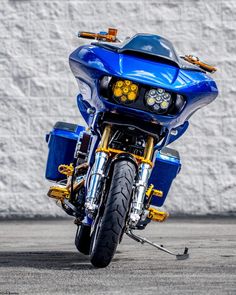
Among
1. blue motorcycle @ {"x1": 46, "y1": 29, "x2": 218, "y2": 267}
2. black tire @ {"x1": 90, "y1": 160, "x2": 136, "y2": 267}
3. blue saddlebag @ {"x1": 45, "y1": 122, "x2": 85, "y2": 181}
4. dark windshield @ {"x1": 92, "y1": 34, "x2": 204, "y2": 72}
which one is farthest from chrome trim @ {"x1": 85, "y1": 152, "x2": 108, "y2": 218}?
blue saddlebag @ {"x1": 45, "y1": 122, "x2": 85, "y2": 181}

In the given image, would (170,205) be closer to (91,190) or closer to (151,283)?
(91,190)

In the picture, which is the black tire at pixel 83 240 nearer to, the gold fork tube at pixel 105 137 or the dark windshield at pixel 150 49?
the gold fork tube at pixel 105 137

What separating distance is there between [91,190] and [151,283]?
3.22ft

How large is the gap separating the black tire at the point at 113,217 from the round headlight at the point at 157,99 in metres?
0.44

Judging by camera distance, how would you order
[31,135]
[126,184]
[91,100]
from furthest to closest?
1. [31,135]
2. [91,100]
3. [126,184]

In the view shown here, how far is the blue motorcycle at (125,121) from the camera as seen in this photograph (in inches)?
249

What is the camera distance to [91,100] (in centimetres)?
687

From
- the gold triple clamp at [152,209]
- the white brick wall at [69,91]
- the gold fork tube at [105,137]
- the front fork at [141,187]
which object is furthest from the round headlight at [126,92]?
the white brick wall at [69,91]

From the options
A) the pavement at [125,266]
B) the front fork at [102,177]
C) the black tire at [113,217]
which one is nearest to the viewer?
the pavement at [125,266]

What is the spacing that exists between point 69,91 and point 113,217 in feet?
19.8

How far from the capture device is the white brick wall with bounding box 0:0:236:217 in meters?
12.1

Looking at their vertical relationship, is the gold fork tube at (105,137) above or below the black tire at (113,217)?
above

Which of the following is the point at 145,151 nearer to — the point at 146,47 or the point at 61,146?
the point at 146,47

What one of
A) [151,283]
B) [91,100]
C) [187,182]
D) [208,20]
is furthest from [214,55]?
[151,283]
